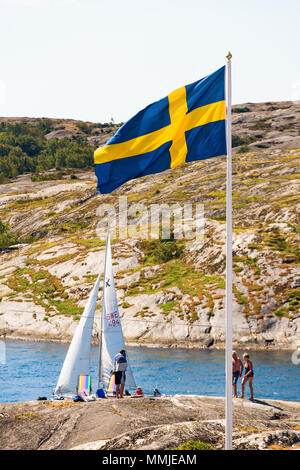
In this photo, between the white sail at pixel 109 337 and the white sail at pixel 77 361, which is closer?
the white sail at pixel 77 361

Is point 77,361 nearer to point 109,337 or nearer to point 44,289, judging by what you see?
point 109,337

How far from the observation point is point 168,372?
187 ft

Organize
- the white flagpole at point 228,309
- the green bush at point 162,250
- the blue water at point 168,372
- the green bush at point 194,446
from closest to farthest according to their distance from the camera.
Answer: the white flagpole at point 228,309 < the green bush at point 194,446 < the blue water at point 168,372 < the green bush at point 162,250

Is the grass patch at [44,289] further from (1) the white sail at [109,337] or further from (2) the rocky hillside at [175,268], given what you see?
(1) the white sail at [109,337]

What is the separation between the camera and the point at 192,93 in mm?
17844

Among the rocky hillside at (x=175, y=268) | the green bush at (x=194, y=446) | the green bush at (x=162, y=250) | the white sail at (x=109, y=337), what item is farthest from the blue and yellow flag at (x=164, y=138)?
the green bush at (x=162, y=250)

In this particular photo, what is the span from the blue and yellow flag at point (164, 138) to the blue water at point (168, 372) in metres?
34.5

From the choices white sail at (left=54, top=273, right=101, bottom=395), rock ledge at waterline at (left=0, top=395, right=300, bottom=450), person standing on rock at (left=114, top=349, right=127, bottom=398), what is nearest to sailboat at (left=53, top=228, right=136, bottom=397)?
white sail at (left=54, top=273, right=101, bottom=395)

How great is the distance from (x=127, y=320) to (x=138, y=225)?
35.1 meters

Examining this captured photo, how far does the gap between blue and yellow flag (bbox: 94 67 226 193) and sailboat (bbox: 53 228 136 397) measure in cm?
1869

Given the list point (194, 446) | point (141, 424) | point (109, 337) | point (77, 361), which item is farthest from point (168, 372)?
point (194, 446)

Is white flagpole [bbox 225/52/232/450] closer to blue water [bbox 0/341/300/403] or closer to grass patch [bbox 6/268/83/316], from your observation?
blue water [bbox 0/341/300/403]

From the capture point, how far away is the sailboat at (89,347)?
34.6 meters
